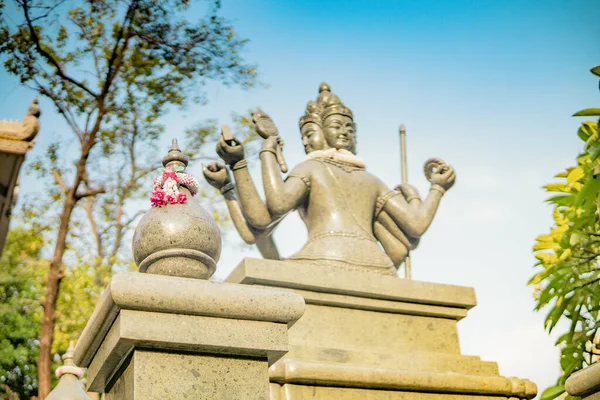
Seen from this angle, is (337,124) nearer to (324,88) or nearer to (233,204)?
(324,88)

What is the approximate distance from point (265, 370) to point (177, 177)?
1.16 m

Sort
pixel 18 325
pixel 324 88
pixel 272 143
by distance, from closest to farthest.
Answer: pixel 272 143 < pixel 324 88 < pixel 18 325

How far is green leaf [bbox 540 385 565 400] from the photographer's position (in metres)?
6.40

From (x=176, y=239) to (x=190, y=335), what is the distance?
584 millimetres

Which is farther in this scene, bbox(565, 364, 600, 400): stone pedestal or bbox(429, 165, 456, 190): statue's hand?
bbox(429, 165, 456, 190): statue's hand

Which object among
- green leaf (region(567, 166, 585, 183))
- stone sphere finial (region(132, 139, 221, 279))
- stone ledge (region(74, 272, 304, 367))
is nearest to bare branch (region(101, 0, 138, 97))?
green leaf (region(567, 166, 585, 183))

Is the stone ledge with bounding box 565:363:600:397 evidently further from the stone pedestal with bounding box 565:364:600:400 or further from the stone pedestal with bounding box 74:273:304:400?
the stone pedestal with bounding box 74:273:304:400

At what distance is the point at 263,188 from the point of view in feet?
24.1

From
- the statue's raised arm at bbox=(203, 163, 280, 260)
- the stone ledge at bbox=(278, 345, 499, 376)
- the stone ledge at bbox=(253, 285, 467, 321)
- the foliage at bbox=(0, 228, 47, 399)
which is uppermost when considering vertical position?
the foliage at bbox=(0, 228, 47, 399)

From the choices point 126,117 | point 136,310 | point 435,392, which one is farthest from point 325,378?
point 126,117

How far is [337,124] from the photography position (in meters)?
8.16

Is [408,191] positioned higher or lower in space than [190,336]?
higher

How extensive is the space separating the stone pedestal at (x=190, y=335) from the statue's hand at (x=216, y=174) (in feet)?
12.2

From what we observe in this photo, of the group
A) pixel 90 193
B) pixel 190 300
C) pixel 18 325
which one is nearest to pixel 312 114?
pixel 90 193
